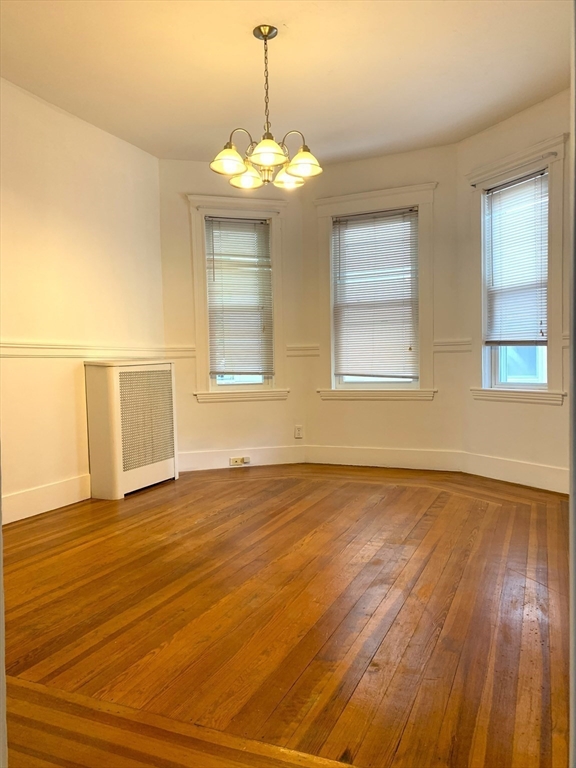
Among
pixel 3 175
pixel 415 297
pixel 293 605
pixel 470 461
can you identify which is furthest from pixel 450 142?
pixel 293 605

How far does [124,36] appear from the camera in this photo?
2.84m

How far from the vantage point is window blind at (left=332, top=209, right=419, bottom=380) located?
15.2 feet

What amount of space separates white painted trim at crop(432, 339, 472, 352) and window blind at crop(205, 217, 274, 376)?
1484 millimetres

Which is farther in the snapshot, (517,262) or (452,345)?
(452,345)

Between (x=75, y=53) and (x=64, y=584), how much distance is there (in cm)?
287

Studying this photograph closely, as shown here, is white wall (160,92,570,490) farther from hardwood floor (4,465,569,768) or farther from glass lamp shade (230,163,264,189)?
glass lamp shade (230,163,264,189)

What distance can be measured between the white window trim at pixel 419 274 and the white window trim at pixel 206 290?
39 centimetres

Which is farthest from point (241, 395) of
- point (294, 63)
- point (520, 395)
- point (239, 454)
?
point (294, 63)

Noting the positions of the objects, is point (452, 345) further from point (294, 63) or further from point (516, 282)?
point (294, 63)

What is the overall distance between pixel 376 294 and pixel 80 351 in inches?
101

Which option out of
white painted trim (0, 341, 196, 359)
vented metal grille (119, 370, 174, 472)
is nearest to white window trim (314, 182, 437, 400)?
white painted trim (0, 341, 196, 359)

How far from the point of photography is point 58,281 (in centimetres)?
366

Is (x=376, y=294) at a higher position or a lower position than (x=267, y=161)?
lower

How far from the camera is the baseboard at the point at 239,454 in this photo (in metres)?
4.73
